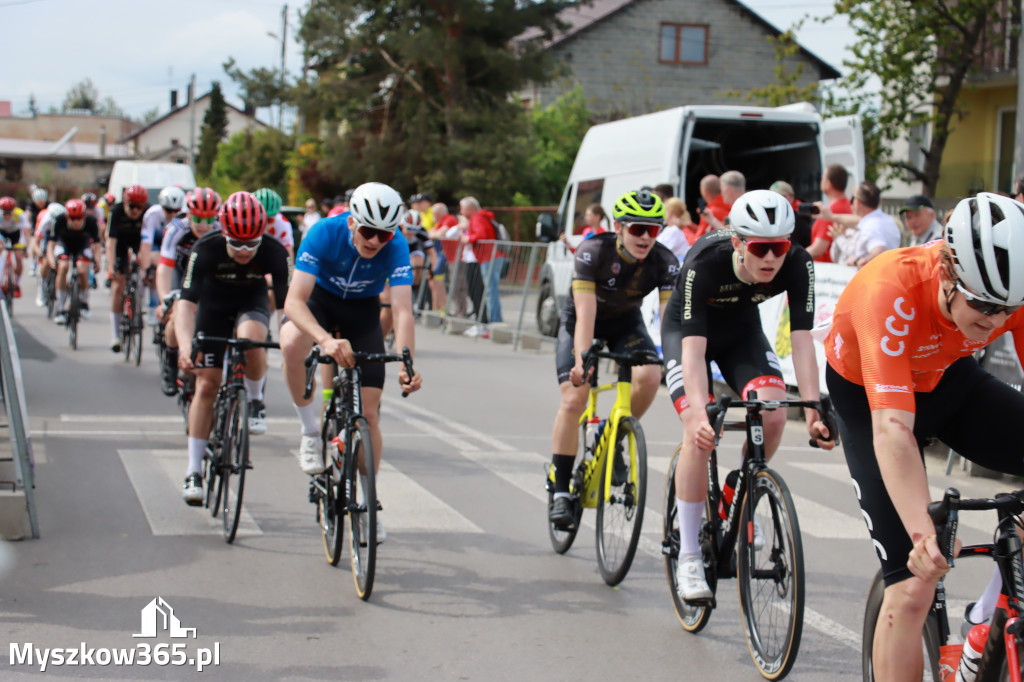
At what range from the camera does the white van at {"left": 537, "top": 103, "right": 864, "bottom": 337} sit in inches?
539

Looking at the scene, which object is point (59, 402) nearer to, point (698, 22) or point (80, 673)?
point (80, 673)

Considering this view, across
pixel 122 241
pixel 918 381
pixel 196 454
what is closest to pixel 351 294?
pixel 196 454

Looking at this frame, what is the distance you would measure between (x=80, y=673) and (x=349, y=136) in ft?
117

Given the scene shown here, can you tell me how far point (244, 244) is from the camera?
7.05 m

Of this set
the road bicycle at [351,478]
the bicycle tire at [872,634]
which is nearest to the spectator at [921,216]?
the road bicycle at [351,478]

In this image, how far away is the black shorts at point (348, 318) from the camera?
6.45 meters

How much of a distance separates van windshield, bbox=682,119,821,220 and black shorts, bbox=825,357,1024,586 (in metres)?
10.7

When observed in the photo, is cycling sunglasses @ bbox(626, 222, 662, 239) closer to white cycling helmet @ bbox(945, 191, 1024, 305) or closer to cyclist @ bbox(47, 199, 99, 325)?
white cycling helmet @ bbox(945, 191, 1024, 305)

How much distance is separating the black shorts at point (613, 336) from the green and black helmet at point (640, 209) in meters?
0.61

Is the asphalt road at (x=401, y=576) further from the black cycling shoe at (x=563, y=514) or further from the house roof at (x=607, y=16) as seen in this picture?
the house roof at (x=607, y=16)

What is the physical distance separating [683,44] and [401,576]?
42.3 metres

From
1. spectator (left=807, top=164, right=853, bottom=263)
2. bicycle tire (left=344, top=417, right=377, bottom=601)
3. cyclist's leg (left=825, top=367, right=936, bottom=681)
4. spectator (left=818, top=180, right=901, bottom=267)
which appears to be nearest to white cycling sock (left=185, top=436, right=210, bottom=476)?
bicycle tire (left=344, top=417, right=377, bottom=601)

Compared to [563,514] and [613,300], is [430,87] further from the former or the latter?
[563,514]

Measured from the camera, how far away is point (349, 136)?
38781 mm
